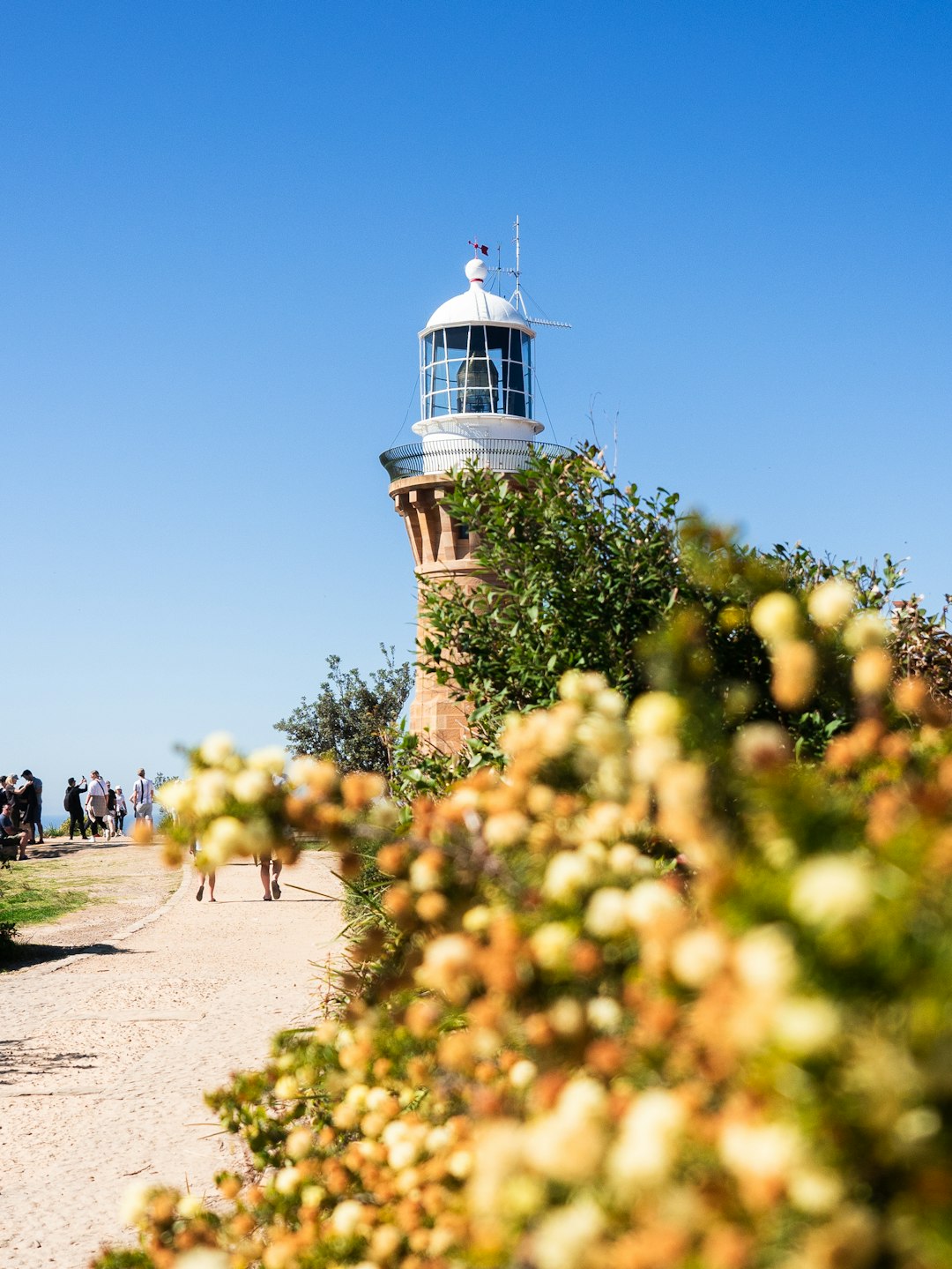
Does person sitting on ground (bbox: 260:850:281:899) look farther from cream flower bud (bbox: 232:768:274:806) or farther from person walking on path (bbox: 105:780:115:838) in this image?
cream flower bud (bbox: 232:768:274:806)

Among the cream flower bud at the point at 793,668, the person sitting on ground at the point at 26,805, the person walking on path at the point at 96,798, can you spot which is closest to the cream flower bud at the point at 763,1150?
the cream flower bud at the point at 793,668

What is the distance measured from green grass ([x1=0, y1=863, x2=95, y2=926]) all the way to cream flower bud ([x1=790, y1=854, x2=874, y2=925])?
14.0m

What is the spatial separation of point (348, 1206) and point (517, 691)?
8.29 ft

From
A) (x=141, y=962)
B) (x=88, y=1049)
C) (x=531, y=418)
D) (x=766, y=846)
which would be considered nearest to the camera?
(x=766, y=846)

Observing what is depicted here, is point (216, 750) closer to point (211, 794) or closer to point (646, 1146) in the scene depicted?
point (211, 794)

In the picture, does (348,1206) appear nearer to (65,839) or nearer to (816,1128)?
(816,1128)

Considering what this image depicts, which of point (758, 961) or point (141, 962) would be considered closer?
point (758, 961)

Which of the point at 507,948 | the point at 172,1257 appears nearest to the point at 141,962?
the point at 172,1257

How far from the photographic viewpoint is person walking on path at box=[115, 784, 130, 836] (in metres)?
29.7

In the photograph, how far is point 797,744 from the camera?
3.73 metres

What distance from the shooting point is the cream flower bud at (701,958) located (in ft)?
4.00

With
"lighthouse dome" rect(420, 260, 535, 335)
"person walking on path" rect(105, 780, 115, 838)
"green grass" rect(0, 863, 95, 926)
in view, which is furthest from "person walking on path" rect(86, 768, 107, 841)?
"lighthouse dome" rect(420, 260, 535, 335)

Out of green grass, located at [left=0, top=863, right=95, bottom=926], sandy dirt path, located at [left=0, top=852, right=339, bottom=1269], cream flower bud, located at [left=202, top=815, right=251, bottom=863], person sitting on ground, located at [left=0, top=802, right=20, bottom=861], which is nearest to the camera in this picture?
cream flower bud, located at [left=202, top=815, right=251, bottom=863]

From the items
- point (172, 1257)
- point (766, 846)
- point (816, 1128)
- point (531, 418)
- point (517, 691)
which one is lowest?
point (172, 1257)
